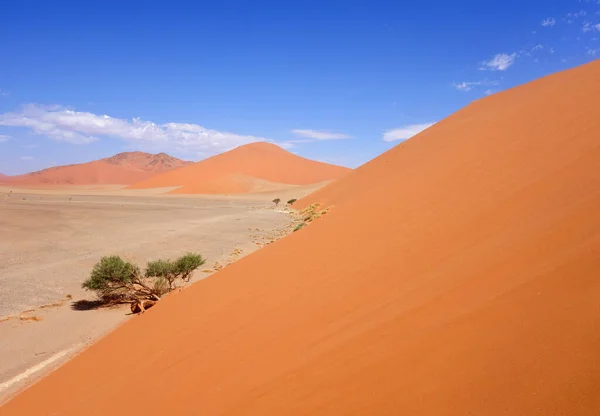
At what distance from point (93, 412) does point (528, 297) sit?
15.9 feet

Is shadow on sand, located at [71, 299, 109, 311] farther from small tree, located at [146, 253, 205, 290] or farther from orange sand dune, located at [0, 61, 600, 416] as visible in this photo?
orange sand dune, located at [0, 61, 600, 416]

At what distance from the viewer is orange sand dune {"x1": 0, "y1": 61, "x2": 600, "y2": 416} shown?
2918mm

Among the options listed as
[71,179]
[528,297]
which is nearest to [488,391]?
[528,297]

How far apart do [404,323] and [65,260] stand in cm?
1692

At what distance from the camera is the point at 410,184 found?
11.5 metres

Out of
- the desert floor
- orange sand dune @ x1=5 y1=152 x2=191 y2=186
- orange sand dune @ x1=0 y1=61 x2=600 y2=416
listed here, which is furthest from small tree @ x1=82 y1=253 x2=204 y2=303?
orange sand dune @ x1=5 y1=152 x2=191 y2=186

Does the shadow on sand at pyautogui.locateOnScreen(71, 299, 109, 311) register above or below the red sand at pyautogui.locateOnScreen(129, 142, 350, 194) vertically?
below

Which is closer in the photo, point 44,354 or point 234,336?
point 234,336

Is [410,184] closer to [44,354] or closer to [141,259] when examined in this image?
[44,354]

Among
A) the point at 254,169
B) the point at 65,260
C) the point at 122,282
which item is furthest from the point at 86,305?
the point at 254,169

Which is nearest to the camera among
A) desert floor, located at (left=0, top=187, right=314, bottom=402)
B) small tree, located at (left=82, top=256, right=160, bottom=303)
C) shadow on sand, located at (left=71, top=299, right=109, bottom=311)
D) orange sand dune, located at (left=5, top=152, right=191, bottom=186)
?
desert floor, located at (left=0, top=187, right=314, bottom=402)

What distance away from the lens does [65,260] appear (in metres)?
16.6

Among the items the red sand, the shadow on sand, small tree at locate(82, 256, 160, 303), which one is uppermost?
the red sand

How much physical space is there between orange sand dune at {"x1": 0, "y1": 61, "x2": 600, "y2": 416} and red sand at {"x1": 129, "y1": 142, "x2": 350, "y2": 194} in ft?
309
